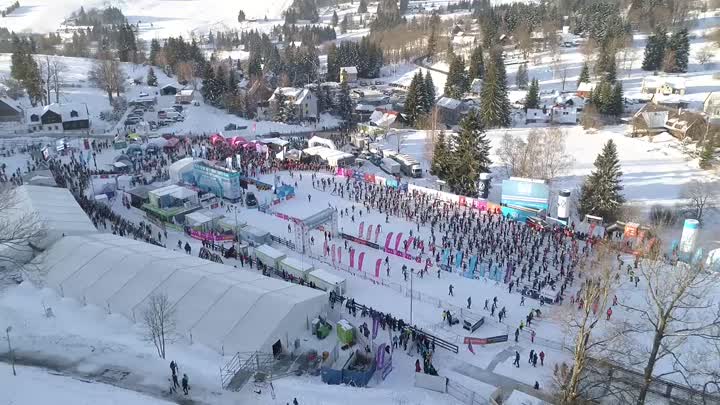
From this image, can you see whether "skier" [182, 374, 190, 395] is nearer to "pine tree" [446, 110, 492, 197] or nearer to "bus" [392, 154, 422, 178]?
"pine tree" [446, 110, 492, 197]

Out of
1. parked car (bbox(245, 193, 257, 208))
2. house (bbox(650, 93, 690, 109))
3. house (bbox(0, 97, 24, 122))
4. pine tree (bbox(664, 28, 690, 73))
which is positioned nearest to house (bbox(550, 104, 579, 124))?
house (bbox(650, 93, 690, 109))

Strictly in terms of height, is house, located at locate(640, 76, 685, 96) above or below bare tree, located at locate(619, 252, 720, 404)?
above

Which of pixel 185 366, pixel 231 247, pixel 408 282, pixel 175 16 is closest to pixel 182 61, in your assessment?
pixel 231 247

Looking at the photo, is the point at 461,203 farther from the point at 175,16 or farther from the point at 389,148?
the point at 175,16

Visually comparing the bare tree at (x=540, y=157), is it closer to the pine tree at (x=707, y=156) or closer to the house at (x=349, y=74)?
the pine tree at (x=707, y=156)

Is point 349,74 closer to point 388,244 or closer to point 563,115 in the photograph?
point 563,115
